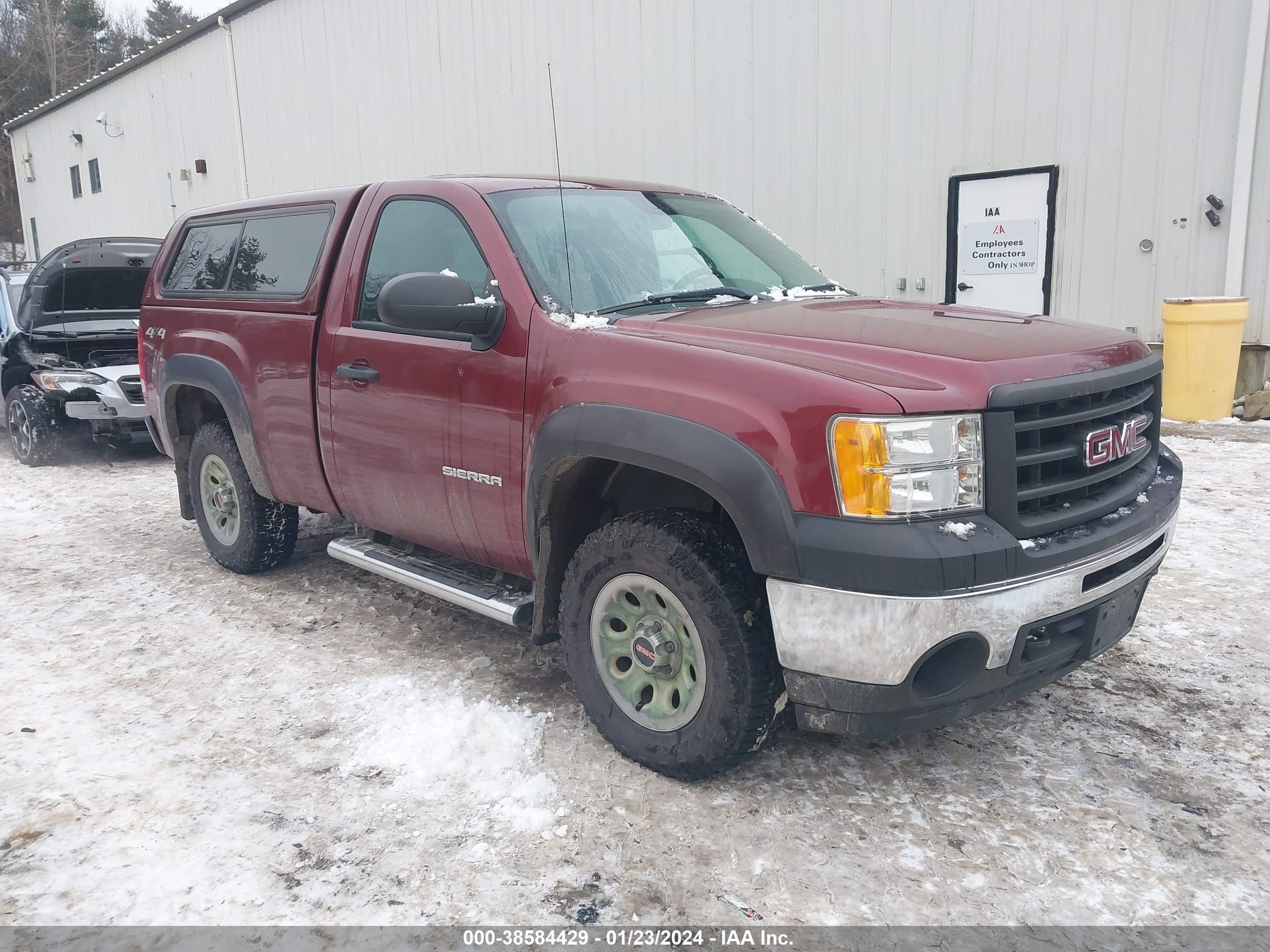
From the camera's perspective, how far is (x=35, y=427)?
8.38 meters

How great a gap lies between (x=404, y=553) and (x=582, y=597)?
1.38 meters

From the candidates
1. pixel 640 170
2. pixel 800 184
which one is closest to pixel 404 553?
pixel 800 184

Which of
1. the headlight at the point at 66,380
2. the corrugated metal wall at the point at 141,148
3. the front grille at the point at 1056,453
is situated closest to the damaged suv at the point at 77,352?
the headlight at the point at 66,380

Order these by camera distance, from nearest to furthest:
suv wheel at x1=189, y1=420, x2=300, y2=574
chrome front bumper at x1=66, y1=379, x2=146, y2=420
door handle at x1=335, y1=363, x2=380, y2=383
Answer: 1. door handle at x1=335, y1=363, x2=380, y2=383
2. suv wheel at x1=189, y1=420, x2=300, y2=574
3. chrome front bumper at x1=66, y1=379, x2=146, y2=420

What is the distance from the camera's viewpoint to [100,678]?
3896mm

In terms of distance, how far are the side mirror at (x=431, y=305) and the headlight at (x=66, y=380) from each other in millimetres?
6285

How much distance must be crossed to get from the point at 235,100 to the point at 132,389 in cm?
1393

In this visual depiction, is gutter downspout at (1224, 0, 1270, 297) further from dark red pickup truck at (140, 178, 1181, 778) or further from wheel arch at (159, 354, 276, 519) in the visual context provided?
wheel arch at (159, 354, 276, 519)

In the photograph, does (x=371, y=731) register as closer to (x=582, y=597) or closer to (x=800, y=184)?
(x=582, y=597)

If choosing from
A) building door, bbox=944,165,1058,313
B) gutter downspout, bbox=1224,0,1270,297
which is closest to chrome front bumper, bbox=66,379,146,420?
building door, bbox=944,165,1058,313

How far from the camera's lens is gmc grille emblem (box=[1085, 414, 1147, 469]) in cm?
278

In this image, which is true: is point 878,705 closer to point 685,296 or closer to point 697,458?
point 697,458

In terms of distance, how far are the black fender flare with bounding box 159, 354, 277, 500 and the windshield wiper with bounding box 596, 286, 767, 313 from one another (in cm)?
223

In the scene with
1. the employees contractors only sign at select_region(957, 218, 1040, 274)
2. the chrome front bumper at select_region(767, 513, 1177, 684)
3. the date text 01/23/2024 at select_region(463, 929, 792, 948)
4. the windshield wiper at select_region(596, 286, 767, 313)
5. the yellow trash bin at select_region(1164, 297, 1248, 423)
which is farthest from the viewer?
the employees contractors only sign at select_region(957, 218, 1040, 274)
